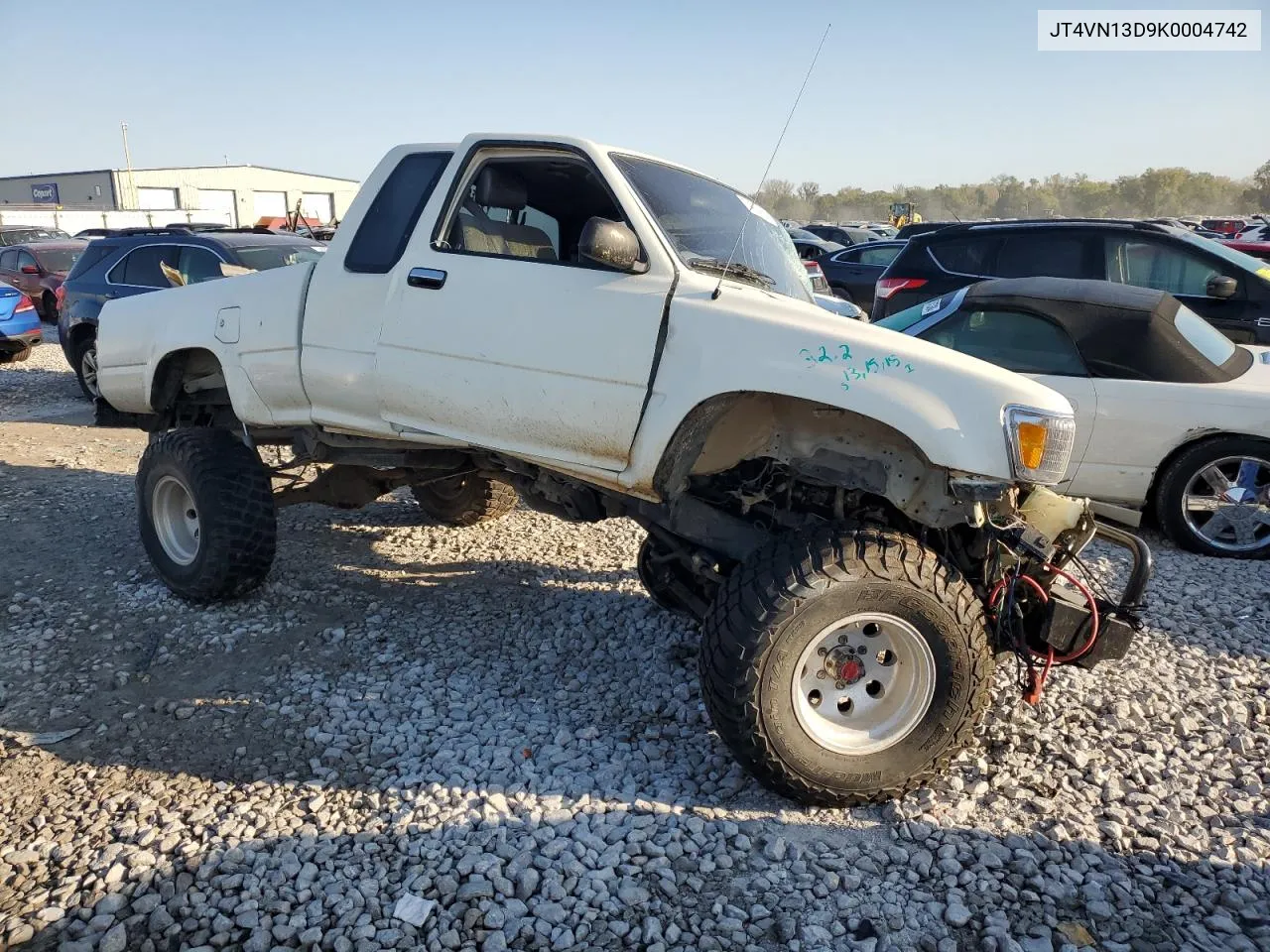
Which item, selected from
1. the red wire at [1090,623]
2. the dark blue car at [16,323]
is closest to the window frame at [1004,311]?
the red wire at [1090,623]

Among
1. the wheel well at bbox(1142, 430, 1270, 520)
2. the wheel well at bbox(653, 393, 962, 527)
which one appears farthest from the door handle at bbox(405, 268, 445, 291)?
the wheel well at bbox(1142, 430, 1270, 520)

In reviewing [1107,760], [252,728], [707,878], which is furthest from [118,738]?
[1107,760]

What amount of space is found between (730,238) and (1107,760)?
254 centimetres

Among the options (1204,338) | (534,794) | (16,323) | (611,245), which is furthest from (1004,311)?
(16,323)

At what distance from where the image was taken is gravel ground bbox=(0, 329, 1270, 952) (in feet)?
8.64

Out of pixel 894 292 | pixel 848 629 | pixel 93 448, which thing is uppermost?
pixel 894 292

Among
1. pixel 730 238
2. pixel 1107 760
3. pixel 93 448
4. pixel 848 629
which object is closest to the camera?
pixel 848 629

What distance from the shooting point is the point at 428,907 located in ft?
8.68

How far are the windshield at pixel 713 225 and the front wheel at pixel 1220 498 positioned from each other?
2906 mm

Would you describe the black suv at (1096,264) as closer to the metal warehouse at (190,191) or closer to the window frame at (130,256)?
the window frame at (130,256)

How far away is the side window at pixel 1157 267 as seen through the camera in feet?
24.1

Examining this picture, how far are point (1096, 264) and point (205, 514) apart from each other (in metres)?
7.07

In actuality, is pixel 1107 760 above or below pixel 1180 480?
below

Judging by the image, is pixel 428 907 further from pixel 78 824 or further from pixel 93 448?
pixel 93 448
